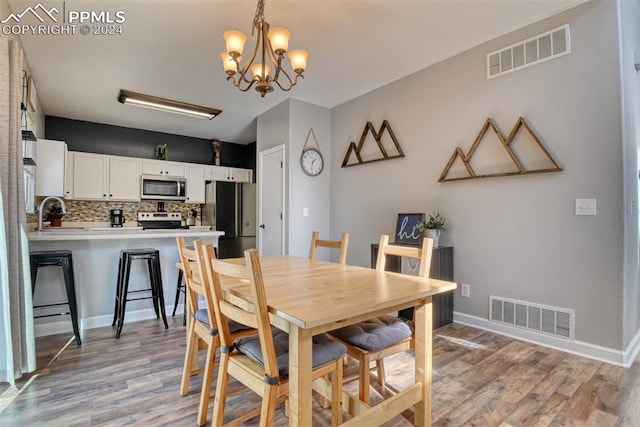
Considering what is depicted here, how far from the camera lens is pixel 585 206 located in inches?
92.4

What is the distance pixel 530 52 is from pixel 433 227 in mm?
1682

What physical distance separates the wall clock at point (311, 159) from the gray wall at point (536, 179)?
1080mm

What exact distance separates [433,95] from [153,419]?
3523 mm

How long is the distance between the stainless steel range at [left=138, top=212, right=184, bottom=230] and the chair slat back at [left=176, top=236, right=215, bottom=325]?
391 cm

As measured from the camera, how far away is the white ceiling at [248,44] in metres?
2.37

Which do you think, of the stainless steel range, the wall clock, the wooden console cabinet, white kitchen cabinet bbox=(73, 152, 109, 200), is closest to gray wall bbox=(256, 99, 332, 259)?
the wall clock

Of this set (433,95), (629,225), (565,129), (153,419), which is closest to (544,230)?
(629,225)

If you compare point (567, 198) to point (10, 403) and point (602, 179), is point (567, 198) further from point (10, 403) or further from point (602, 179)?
point (10, 403)

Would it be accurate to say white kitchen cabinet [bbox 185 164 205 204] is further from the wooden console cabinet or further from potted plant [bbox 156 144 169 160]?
the wooden console cabinet

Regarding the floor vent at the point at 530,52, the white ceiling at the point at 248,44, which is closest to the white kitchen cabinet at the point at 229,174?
the white ceiling at the point at 248,44

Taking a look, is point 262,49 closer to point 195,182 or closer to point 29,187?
point 29,187

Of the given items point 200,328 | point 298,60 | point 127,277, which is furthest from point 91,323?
point 298,60
